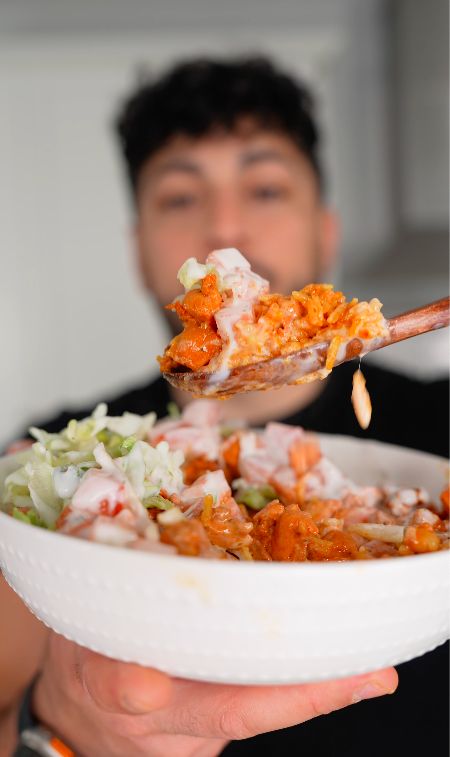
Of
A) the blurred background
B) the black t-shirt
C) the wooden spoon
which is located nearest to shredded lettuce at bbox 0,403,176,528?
the wooden spoon

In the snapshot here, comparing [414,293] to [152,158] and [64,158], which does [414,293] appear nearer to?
[152,158]

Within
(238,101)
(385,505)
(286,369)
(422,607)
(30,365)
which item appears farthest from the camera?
(30,365)

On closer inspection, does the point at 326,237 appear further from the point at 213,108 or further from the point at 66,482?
the point at 66,482

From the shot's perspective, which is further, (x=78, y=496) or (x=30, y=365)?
(x=30, y=365)

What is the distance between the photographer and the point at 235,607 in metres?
0.59

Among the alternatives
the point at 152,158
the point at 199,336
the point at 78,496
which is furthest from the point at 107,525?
the point at 152,158

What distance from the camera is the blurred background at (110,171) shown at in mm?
3322

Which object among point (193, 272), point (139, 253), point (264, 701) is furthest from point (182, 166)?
point (264, 701)

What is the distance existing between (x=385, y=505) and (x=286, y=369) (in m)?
0.34

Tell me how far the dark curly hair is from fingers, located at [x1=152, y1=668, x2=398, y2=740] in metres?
1.83

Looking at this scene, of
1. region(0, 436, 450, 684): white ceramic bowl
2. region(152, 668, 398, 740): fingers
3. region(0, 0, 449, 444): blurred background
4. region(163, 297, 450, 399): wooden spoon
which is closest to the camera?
region(0, 436, 450, 684): white ceramic bowl

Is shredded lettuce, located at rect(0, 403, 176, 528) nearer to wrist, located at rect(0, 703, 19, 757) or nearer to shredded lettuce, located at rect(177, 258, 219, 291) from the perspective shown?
shredded lettuce, located at rect(177, 258, 219, 291)

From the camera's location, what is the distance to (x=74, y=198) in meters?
3.49

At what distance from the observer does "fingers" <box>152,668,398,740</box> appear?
2.30 feet
